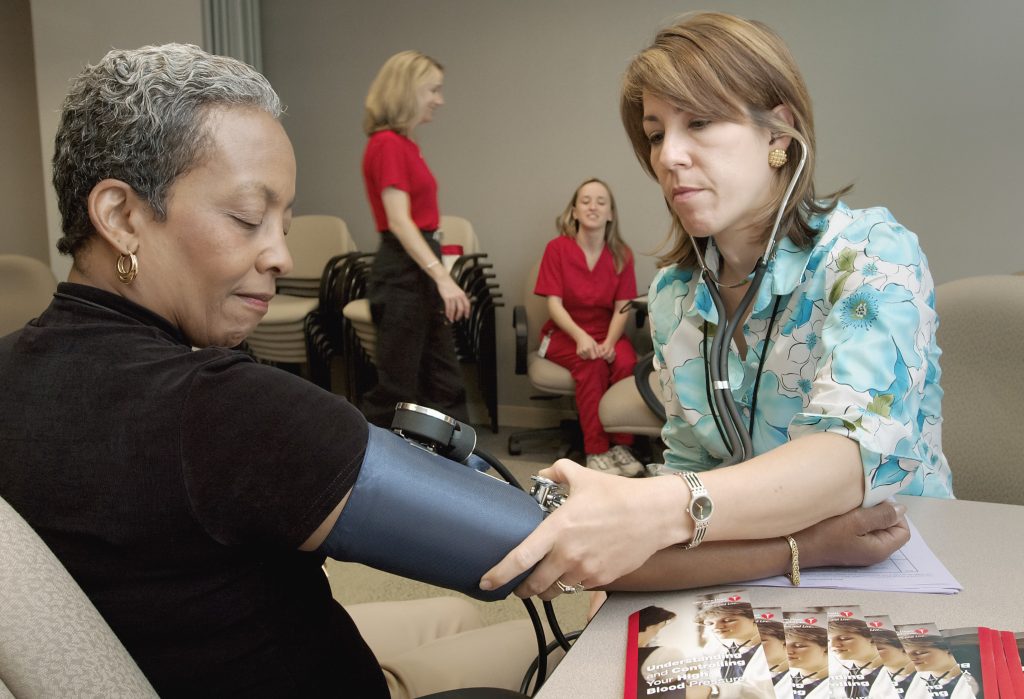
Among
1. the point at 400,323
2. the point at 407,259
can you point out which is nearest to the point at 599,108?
the point at 407,259

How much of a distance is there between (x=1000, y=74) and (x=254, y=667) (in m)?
3.73

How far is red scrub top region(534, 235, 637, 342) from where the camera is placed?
375 centimetres

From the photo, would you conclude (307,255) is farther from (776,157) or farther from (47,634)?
(47,634)

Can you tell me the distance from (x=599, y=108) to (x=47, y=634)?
379 centimetres

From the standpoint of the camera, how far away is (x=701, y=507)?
2.76 feet

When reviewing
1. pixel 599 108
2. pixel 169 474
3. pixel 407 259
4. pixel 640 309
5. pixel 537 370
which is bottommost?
pixel 537 370

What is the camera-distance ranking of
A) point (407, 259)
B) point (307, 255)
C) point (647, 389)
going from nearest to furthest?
1. point (647, 389)
2. point (407, 259)
3. point (307, 255)

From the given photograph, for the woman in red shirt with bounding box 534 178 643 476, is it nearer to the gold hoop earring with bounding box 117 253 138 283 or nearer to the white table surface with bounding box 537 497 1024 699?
the white table surface with bounding box 537 497 1024 699

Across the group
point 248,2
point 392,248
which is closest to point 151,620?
point 392,248

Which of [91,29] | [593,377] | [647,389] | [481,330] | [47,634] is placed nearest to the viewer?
[47,634]

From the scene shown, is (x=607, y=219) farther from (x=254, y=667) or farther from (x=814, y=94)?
(x=254, y=667)

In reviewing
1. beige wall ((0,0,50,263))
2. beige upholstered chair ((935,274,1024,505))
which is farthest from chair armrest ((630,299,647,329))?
beige wall ((0,0,50,263))

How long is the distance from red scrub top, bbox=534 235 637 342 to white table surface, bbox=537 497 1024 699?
2.77 meters

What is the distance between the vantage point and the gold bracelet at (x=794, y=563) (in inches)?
34.2
